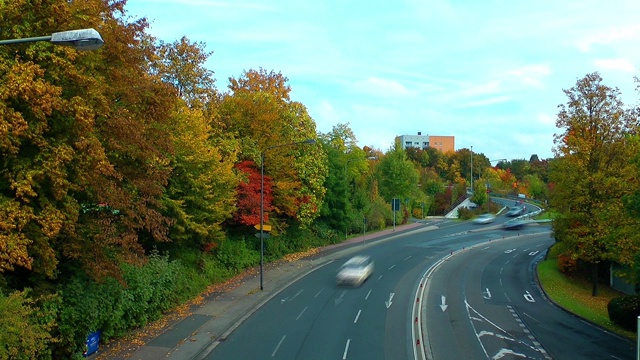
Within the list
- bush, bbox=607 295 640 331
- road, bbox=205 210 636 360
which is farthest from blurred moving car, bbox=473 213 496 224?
bush, bbox=607 295 640 331

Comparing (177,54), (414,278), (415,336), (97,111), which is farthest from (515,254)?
(97,111)

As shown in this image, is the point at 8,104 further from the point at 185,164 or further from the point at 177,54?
the point at 177,54

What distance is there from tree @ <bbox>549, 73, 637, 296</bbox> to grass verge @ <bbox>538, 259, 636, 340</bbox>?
1.40 metres

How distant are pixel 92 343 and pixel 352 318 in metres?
10.2

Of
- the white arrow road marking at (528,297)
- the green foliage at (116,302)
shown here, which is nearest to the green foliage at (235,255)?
the green foliage at (116,302)

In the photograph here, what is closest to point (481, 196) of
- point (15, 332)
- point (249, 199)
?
point (249, 199)

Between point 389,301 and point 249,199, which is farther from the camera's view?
point 249,199

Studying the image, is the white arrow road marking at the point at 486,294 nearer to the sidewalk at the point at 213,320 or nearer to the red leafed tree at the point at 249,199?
the sidewalk at the point at 213,320

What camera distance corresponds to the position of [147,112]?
17547 mm

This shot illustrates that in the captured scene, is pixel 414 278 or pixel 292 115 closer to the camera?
pixel 414 278

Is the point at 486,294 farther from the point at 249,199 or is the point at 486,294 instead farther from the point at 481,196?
the point at 481,196

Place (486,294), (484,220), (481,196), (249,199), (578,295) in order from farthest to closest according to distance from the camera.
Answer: (481,196) → (484,220) → (249,199) → (578,295) → (486,294)

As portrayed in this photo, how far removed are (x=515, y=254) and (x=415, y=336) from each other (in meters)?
29.1

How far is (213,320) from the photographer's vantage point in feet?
69.2
